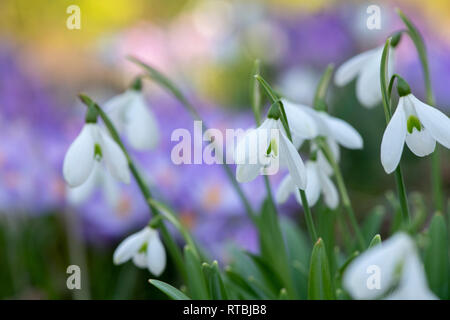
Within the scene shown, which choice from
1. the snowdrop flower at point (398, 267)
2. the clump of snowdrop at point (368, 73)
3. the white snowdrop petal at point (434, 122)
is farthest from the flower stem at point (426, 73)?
the snowdrop flower at point (398, 267)

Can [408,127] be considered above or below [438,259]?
above

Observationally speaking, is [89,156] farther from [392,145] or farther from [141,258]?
[392,145]

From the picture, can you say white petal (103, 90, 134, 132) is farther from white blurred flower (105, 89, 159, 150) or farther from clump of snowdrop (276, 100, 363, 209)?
clump of snowdrop (276, 100, 363, 209)

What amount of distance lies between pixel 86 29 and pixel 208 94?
909 millimetres

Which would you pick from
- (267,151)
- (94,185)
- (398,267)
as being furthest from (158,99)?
(398,267)

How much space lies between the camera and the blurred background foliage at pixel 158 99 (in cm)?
154

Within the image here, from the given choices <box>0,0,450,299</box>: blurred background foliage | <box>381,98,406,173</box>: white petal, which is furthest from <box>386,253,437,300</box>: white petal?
<box>0,0,450,299</box>: blurred background foliage

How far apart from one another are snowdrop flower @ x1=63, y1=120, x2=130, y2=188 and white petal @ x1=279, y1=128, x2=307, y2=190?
234 millimetres

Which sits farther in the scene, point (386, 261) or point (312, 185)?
point (312, 185)

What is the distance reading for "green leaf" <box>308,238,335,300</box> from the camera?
2.58 ft

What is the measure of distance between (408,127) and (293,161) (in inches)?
4.9

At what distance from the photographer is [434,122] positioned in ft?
2.24

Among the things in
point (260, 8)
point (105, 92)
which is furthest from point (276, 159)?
point (260, 8)

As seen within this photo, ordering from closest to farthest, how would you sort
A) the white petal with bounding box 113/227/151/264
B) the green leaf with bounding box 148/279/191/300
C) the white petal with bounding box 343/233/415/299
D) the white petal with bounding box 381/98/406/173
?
the white petal with bounding box 343/233/415/299 → the white petal with bounding box 381/98/406/173 → the green leaf with bounding box 148/279/191/300 → the white petal with bounding box 113/227/151/264
